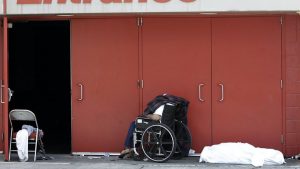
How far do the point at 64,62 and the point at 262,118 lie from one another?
20.0 ft

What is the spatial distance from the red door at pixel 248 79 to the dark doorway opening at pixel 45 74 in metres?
4.41

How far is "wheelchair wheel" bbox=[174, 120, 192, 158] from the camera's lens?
10391 millimetres

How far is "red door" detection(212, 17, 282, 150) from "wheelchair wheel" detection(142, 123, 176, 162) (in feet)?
3.43

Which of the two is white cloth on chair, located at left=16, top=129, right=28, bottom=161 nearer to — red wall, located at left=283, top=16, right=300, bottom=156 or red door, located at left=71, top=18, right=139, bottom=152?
red door, located at left=71, top=18, right=139, bottom=152

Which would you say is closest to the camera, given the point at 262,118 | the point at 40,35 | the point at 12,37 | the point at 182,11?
the point at 182,11

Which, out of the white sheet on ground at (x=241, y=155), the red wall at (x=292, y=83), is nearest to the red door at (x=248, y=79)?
the red wall at (x=292, y=83)

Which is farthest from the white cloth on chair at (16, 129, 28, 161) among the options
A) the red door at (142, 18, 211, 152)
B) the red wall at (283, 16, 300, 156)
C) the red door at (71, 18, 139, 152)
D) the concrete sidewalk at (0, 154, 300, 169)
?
the red wall at (283, 16, 300, 156)

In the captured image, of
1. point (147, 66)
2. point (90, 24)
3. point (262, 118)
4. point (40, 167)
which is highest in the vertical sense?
point (90, 24)

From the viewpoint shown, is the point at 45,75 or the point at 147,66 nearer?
the point at 147,66

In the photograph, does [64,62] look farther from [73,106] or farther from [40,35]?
[73,106]

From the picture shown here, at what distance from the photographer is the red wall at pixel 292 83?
1046 centimetres

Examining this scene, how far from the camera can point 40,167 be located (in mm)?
9867

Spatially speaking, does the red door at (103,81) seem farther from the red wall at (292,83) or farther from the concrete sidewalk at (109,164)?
the red wall at (292,83)

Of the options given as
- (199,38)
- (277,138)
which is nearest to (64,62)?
(199,38)
